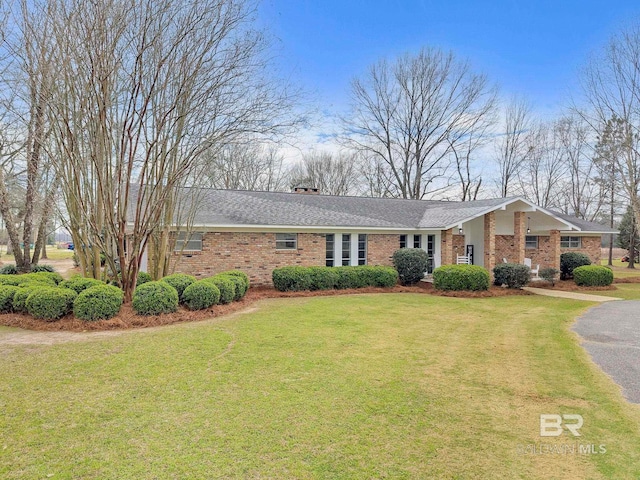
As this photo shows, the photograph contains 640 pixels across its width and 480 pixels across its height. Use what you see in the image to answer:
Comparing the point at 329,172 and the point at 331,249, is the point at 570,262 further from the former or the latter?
the point at 329,172

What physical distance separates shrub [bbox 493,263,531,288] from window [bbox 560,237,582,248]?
22.1 ft

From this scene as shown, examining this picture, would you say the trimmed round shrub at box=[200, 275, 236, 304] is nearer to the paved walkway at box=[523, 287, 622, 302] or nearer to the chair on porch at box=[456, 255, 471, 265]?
the chair on porch at box=[456, 255, 471, 265]

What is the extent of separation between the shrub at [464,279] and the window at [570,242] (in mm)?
8808

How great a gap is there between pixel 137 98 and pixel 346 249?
980 centimetres

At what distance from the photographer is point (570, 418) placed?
4145 millimetres

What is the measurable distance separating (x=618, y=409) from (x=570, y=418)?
69 cm

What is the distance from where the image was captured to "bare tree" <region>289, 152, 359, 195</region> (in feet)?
117

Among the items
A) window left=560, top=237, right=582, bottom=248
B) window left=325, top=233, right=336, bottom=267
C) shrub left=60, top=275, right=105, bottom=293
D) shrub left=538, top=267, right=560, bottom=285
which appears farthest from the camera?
window left=560, top=237, right=582, bottom=248

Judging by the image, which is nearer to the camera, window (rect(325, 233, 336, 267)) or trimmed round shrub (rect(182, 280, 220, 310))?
trimmed round shrub (rect(182, 280, 220, 310))

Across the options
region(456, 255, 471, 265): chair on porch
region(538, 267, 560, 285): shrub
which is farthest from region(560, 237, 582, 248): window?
region(456, 255, 471, 265): chair on porch

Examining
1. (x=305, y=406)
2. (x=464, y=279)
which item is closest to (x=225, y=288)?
(x=305, y=406)

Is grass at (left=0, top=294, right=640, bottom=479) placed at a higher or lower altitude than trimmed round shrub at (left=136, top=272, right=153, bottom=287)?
lower

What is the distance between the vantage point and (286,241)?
15297 mm

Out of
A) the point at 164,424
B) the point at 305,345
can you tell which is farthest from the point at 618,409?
the point at 164,424
